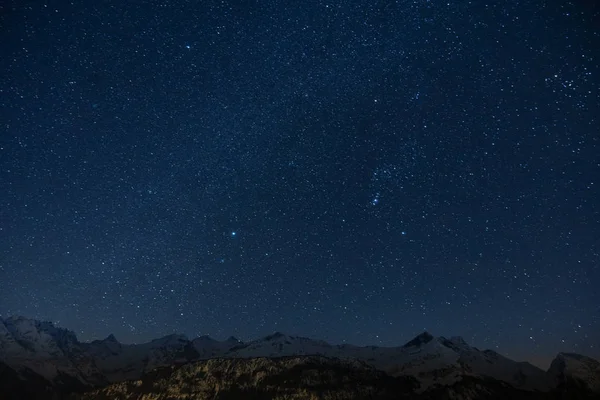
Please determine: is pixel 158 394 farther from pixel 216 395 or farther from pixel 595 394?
pixel 595 394

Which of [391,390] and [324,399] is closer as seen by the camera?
[324,399]

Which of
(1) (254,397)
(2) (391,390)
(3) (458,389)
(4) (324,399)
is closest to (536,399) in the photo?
(3) (458,389)

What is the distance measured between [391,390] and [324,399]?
42.2 meters

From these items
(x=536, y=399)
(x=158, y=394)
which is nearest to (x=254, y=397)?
(x=158, y=394)

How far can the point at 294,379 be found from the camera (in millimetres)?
197375

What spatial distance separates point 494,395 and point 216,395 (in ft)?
466

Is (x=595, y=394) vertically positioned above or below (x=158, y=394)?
below

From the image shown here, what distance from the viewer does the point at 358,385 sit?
193m

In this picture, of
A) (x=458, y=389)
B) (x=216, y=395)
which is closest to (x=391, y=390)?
(x=458, y=389)

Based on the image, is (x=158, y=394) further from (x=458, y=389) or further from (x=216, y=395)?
(x=458, y=389)

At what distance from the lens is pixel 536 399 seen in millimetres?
195750

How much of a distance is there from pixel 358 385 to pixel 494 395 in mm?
70639

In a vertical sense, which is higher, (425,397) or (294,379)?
(294,379)

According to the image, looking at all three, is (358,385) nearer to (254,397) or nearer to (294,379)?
(294,379)
